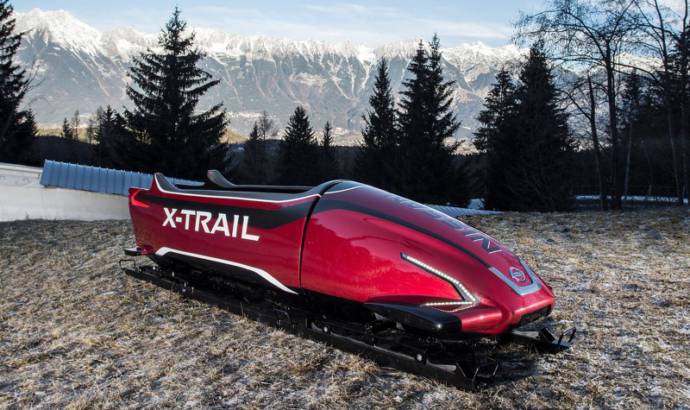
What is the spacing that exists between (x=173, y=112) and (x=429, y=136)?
48.4 ft

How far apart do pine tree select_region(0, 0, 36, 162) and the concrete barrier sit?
23.0 m

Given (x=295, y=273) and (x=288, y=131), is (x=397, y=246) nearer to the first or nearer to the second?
(x=295, y=273)

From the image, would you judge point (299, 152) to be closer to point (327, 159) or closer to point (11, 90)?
point (327, 159)

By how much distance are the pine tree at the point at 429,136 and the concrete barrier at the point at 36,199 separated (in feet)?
69.7

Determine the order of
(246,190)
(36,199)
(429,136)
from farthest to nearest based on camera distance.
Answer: (429,136) < (36,199) < (246,190)

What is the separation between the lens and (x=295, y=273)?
153 inches

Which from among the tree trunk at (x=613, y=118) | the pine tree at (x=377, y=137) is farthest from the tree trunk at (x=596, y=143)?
the pine tree at (x=377, y=137)

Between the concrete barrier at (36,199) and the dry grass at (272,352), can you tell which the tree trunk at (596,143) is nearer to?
the dry grass at (272,352)

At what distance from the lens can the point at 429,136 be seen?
32.6 metres

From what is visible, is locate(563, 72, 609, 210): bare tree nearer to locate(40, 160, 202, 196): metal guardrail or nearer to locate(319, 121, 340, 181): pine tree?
locate(40, 160, 202, 196): metal guardrail

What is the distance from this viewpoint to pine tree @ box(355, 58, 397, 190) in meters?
39.1

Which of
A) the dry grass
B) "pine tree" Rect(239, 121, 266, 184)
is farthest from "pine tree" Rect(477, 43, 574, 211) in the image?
"pine tree" Rect(239, 121, 266, 184)

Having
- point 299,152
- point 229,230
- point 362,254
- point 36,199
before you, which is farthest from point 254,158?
point 362,254

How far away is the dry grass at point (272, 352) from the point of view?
10.5 ft
